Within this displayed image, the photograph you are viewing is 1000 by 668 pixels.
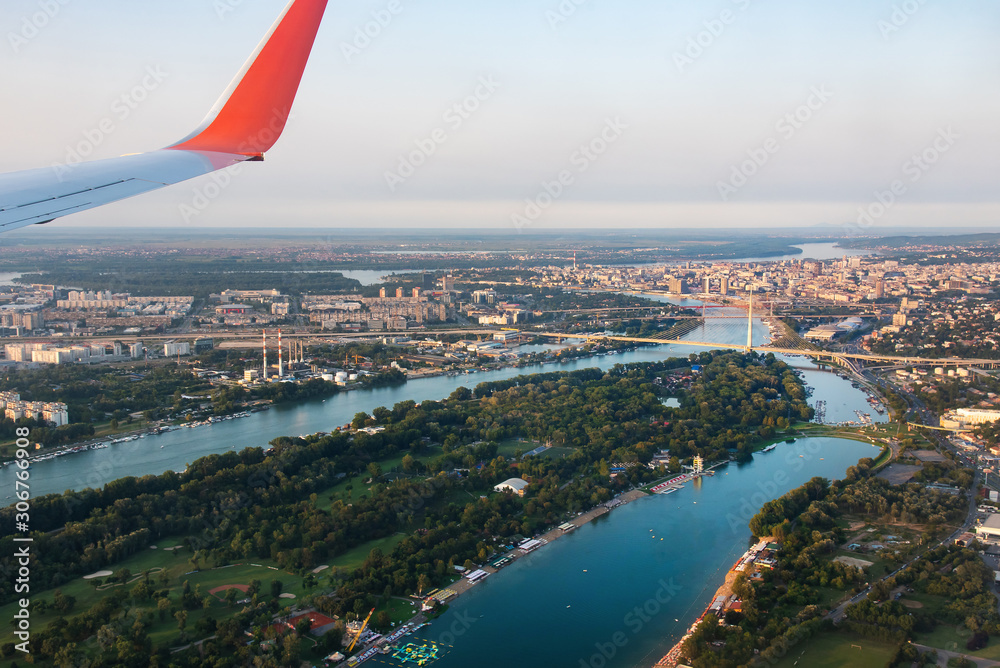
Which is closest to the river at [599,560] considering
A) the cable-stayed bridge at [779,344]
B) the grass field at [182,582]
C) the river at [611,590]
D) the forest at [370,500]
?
the river at [611,590]

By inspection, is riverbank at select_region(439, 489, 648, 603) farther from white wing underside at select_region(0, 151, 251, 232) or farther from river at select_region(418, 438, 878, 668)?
white wing underside at select_region(0, 151, 251, 232)

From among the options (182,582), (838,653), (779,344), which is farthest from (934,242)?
(182,582)

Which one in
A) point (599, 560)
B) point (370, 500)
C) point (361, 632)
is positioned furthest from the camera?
point (370, 500)

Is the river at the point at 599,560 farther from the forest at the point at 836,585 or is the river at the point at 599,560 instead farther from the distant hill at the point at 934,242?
the distant hill at the point at 934,242

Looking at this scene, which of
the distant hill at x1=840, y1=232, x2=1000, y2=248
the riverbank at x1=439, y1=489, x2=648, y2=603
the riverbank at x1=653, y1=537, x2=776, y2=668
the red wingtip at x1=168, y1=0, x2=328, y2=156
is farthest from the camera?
the distant hill at x1=840, y1=232, x2=1000, y2=248

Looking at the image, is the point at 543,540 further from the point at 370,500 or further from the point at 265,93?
the point at 265,93

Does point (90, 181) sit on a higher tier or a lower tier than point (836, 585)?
higher

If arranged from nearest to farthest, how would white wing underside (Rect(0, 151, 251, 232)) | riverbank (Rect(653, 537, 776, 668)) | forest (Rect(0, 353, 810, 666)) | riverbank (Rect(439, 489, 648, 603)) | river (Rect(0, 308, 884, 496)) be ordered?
white wing underside (Rect(0, 151, 251, 232)) → riverbank (Rect(653, 537, 776, 668)) → forest (Rect(0, 353, 810, 666)) → riverbank (Rect(439, 489, 648, 603)) → river (Rect(0, 308, 884, 496))

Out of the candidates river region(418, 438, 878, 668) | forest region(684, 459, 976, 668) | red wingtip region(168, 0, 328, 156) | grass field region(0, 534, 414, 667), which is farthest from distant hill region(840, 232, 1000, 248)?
red wingtip region(168, 0, 328, 156)

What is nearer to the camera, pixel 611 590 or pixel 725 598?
pixel 725 598
